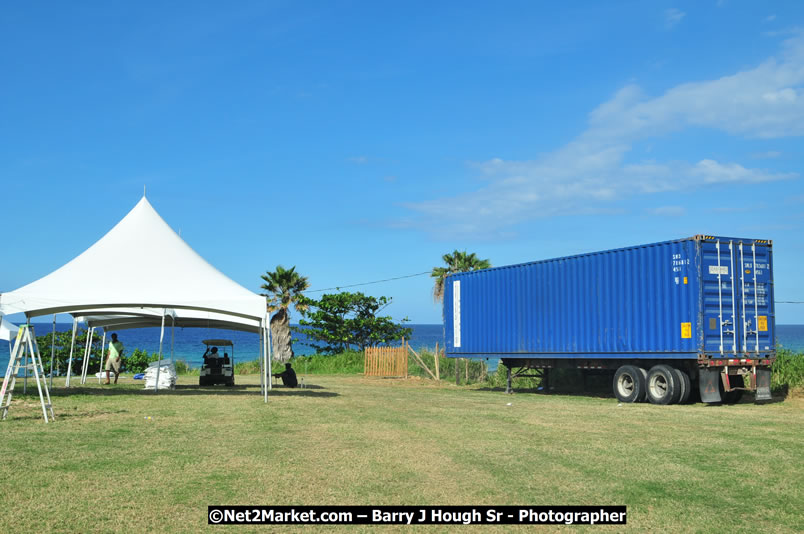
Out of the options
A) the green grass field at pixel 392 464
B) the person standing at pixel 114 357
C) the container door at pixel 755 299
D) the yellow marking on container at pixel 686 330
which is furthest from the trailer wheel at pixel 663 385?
the person standing at pixel 114 357

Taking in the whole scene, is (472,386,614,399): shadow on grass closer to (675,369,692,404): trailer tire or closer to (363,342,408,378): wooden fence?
(675,369,692,404): trailer tire

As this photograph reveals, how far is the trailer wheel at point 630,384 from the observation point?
19.4 meters

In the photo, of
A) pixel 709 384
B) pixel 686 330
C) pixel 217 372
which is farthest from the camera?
pixel 217 372

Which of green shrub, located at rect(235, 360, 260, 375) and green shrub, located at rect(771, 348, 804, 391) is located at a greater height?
green shrub, located at rect(771, 348, 804, 391)

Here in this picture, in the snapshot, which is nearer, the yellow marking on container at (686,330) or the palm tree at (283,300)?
the yellow marking on container at (686,330)

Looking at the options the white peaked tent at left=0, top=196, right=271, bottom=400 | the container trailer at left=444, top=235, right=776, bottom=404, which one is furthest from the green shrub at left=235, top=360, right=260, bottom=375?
the container trailer at left=444, top=235, right=776, bottom=404

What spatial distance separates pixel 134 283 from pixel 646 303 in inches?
524

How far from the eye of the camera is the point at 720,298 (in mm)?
18094

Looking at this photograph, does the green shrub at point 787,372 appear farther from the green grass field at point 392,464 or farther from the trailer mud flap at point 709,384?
the green grass field at point 392,464

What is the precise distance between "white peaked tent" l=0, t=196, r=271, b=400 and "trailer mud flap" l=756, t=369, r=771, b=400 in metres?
12.5

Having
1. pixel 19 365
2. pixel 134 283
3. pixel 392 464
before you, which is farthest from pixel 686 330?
pixel 19 365

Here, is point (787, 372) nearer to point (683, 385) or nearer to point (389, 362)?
point (683, 385)

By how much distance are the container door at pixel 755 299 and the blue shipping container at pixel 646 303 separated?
0.08 feet

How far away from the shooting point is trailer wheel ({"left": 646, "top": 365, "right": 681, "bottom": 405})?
1844cm
